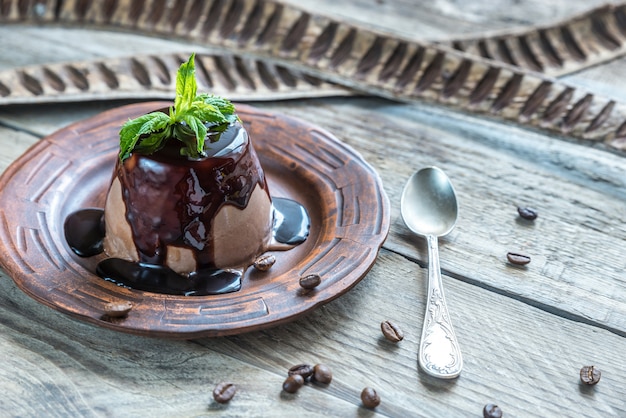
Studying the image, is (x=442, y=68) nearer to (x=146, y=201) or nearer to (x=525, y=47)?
(x=525, y=47)

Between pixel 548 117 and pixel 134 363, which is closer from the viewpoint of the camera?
pixel 134 363

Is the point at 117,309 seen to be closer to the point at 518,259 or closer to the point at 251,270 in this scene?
the point at 251,270

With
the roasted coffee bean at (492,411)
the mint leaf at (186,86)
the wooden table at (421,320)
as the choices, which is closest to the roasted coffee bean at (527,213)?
the wooden table at (421,320)

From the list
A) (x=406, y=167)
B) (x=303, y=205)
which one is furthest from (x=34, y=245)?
(x=406, y=167)

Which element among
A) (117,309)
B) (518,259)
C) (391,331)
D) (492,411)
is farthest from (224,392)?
(518,259)

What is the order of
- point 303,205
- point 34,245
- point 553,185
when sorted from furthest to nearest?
point 553,185, point 303,205, point 34,245

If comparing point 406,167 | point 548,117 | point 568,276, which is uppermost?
point 548,117
